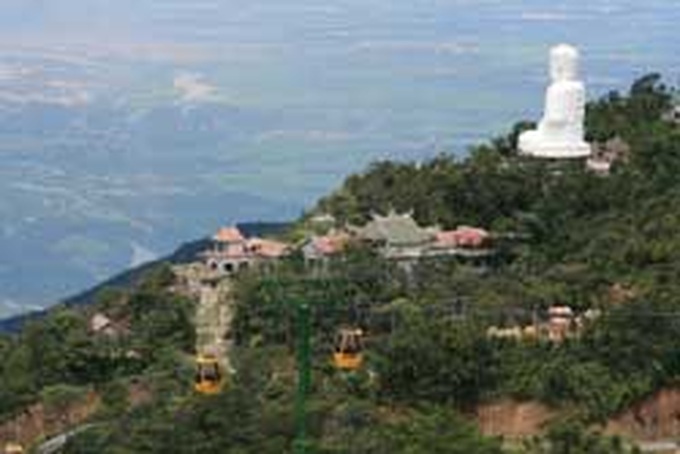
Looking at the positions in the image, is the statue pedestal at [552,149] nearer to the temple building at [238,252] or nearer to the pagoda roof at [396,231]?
the pagoda roof at [396,231]

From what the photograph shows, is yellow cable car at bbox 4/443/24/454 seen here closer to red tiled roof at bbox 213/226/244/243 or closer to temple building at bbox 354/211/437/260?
temple building at bbox 354/211/437/260

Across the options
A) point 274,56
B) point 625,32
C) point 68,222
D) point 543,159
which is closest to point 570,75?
point 543,159

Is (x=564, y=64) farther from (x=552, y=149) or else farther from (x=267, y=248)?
(x=267, y=248)

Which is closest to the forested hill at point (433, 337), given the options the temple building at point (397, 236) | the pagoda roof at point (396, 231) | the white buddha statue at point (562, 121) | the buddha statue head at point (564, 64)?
the temple building at point (397, 236)

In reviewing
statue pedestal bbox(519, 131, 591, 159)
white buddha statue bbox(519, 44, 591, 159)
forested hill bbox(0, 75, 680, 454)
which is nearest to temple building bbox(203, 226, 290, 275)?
forested hill bbox(0, 75, 680, 454)

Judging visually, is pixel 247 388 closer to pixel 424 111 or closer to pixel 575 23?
pixel 424 111

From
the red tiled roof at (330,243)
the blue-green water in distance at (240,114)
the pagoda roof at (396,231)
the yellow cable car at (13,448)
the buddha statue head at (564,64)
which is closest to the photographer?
the yellow cable car at (13,448)

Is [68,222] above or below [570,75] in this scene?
below
